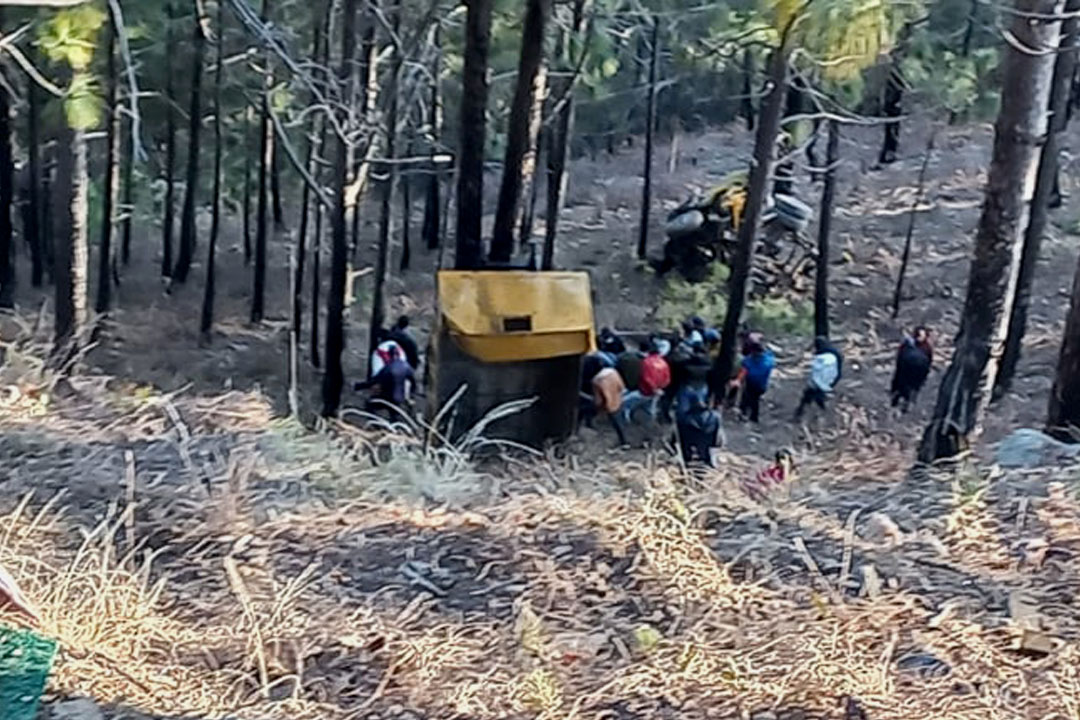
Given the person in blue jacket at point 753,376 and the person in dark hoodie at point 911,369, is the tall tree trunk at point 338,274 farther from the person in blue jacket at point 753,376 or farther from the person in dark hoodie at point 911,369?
the person in dark hoodie at point 911,369

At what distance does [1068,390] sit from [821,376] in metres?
8.91

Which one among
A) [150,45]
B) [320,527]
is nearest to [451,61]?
[150,45]

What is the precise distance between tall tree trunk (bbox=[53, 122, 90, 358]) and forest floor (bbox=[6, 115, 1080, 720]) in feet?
17.5

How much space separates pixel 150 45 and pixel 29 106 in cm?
222

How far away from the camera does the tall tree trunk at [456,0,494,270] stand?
14.8 m

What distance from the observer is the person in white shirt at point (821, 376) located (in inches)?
733

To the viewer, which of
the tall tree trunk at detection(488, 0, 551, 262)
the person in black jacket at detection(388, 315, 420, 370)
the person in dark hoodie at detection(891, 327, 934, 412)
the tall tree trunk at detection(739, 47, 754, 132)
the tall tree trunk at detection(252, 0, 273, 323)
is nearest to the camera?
the tall tree trunk at detection(488, 0, 551, 262)

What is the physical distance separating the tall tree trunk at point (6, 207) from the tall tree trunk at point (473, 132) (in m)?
11.4

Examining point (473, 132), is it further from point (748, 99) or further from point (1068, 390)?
point (748, 99)

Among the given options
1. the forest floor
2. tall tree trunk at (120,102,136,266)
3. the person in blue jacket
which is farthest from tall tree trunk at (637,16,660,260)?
the forest floor

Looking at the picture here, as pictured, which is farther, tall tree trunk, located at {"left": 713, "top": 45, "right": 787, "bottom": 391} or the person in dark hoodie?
the person in dark hoodie

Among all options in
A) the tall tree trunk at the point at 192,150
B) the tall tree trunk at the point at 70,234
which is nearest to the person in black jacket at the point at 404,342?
the tall tree trunk at the point at 70,234

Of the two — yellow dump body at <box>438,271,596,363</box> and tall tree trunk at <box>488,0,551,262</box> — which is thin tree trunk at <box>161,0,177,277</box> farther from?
yellow dump body at <box>438,271,596,363</box>

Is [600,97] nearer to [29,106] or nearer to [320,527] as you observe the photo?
[29,106]
